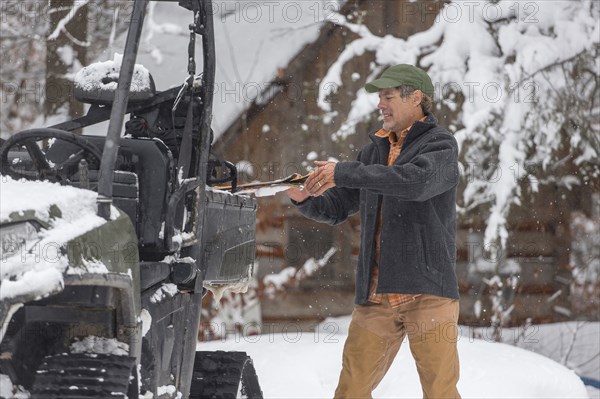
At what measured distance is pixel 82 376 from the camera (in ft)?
7.10

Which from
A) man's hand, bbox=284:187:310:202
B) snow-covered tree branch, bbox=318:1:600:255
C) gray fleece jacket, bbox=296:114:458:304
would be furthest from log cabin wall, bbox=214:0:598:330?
gray fleece jacket, bbox=296:114:458:304

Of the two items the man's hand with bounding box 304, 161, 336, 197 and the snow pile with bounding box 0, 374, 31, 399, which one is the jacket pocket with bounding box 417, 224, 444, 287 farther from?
the snow pile with bounding box 0, 374, 31, 399

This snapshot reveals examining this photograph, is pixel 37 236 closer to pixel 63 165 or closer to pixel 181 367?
pixel 63 165

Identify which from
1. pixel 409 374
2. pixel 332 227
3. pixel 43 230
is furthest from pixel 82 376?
pixel 332 227

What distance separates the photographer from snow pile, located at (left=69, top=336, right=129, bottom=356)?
7.72ft

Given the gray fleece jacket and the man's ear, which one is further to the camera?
the man's ear

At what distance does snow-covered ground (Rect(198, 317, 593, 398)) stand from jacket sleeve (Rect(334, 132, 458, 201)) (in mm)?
2217

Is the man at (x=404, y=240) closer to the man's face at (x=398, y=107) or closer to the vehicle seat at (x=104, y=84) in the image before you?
the man's face at (x=398, y=107)

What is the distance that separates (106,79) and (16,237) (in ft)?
3.61

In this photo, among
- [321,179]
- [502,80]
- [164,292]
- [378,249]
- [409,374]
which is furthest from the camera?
[502,80]

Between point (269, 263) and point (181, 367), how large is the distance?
743 cm

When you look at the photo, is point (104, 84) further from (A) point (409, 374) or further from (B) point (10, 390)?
(A) point (409, 374)

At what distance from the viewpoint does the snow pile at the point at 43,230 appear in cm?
191

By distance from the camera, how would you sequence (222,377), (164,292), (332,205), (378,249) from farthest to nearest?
(332,205), (378,249), (222,377), (164,292)
